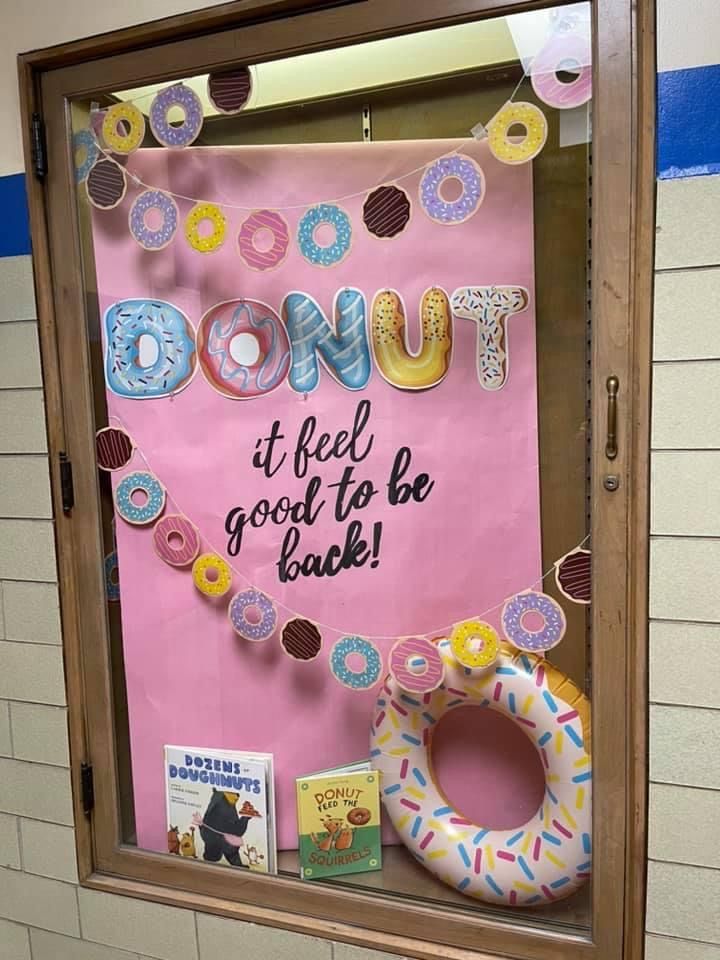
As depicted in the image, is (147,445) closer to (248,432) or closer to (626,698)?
(248,432)

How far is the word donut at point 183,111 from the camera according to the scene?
58.1 inches

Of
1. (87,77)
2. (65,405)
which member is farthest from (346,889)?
(87,77)

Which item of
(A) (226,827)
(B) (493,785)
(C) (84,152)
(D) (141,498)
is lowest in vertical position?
(A) (226,827)

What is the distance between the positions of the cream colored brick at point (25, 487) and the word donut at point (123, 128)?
640mm

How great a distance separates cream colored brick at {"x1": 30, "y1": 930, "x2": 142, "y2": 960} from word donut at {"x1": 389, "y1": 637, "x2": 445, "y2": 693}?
0.87m

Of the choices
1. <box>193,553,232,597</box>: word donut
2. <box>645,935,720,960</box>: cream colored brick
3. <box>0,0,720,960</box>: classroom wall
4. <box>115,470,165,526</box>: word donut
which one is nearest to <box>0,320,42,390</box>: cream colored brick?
<box>0,0,720,960</box>: classroom wall

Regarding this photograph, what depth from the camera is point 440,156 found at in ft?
4.47

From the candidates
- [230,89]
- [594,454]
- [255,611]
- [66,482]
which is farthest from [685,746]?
[230,89]

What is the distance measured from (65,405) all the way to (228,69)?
72cm

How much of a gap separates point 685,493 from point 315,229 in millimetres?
784

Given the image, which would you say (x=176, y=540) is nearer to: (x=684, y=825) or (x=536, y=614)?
(x=536, y=614)

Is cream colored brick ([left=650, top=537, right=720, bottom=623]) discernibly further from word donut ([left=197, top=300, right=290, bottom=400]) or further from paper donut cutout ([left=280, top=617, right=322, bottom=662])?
word donut ([left=197, top=300, right=290, bottom=400])

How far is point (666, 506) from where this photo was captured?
4.07ft

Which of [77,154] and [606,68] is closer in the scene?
[606,68]
